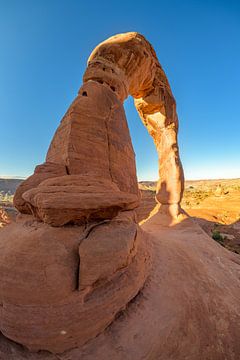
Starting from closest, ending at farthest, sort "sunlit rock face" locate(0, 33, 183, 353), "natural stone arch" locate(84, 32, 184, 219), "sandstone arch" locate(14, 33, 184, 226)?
"sunlit rock face" locate(0, 33, 183, 353) → "sandstone arch" locate(14, 33, 184, 226) → "natural stone arch" locate(84, 32, 184, 219)

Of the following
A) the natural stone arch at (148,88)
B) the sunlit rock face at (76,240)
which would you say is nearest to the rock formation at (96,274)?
the sunlit rock face at (76,240)

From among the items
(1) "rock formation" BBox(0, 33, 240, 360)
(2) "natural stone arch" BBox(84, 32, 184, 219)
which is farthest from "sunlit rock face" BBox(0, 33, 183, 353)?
(2) "natural stone arch" BBox(84, 32, 184, 219)

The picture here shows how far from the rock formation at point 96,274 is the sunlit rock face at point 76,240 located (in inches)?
0.4

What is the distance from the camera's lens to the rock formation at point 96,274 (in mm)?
1753

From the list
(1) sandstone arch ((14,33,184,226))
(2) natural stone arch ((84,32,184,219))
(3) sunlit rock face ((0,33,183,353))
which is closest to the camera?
(3) sunlit rock face ((0,33,183,353))

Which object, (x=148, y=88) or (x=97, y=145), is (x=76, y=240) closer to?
(x=97, y=145)

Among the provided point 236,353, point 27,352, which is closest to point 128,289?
point 27,352

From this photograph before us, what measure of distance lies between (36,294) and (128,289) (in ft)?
3.26

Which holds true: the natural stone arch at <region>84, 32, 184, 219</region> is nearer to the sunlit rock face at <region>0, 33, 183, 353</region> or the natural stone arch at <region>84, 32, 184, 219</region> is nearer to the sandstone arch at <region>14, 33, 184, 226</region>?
the sandstone arch at <region>14, 33, 184, 226</region>

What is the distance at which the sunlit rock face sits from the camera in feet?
5.73

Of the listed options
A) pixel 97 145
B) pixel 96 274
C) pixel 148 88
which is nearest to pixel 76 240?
pixel 96 274

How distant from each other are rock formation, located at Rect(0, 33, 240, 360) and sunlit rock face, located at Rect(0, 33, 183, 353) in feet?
0.03

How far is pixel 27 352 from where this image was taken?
180 centimetres

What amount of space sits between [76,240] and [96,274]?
0.42 metres
